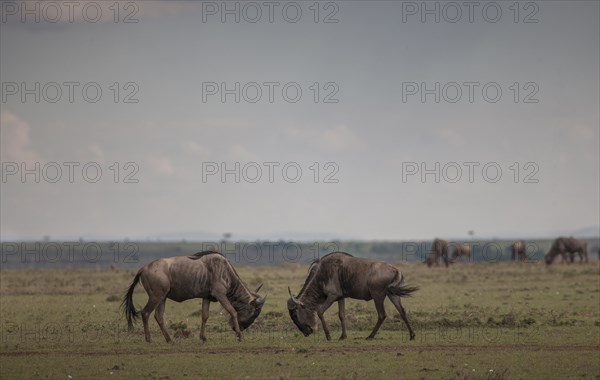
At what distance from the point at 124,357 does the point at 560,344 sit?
450 inches

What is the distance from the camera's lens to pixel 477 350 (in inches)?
888

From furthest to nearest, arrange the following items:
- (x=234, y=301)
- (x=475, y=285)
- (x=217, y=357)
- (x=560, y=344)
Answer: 1. (x=475, y=285)
2. (x=234, y=301)
3. (x=560, y=344)
4. (x=217, y=357)

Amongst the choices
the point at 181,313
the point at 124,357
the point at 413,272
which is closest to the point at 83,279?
the point at 413,272

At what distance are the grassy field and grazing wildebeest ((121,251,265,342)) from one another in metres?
0.75

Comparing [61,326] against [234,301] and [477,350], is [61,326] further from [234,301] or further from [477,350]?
[477,350]

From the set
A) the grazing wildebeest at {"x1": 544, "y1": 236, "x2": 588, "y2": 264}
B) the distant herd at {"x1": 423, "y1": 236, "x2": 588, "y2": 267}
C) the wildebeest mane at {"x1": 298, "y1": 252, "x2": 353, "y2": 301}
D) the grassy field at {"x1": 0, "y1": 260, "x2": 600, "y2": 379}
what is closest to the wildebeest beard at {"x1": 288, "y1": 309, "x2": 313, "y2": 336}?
the grassy field at {"x1": 0, "y1": 260, "x2": 600, "y2": 379}

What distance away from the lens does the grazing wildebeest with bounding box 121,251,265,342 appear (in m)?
24.4

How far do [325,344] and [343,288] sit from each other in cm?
185

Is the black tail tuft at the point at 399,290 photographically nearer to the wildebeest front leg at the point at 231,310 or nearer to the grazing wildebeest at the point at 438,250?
the wildebeest front leg at the point at 231,310

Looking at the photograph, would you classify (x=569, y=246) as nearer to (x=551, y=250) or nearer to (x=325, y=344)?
(x=551, y=250)

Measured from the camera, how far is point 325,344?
23.8m

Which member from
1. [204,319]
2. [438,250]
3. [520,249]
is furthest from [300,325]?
[520,249]

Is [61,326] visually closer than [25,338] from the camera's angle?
No

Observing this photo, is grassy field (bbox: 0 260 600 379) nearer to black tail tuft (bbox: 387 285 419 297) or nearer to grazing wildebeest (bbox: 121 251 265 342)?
grazing wildebeest (bbox: 121 251 265 342)
